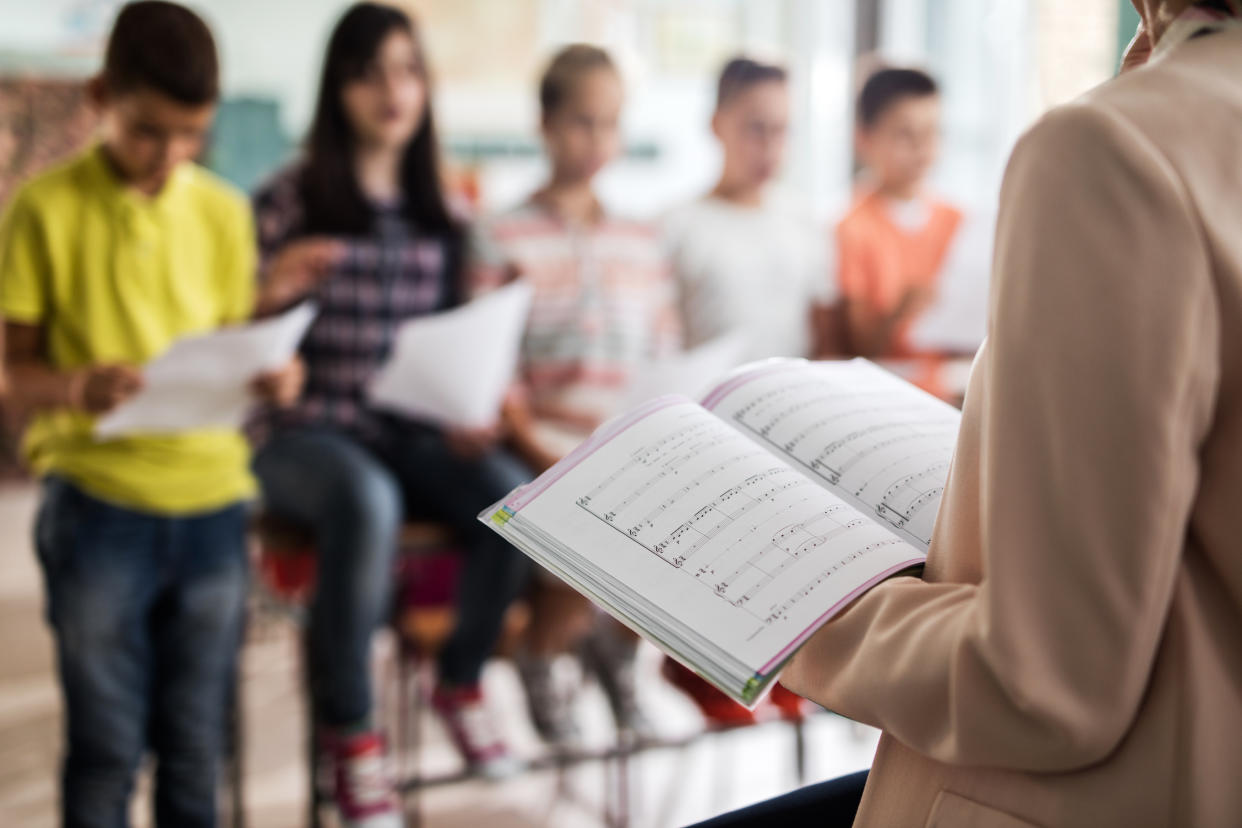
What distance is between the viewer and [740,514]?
21.3 inches

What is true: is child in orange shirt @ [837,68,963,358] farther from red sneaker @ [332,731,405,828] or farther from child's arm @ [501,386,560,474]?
red sneaker @ [332,731,405,828]

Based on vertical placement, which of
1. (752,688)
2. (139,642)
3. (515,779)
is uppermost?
(752,688)

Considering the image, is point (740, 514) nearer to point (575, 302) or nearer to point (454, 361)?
point (454, 361)

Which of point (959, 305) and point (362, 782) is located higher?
point (959, 305)

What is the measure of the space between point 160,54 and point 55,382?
0.43 meters

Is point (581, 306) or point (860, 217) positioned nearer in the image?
point (581, 306)

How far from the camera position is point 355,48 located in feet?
6.17

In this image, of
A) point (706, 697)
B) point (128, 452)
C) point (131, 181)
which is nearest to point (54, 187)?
point (131, 181)

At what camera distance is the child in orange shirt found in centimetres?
228

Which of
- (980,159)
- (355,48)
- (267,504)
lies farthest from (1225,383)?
(980,159)

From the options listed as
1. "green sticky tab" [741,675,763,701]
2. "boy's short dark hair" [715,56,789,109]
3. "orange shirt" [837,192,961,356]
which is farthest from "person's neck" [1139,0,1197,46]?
"boy's short dark hair" [715,56,789,109]

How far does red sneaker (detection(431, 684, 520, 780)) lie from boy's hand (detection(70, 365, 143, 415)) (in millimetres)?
781

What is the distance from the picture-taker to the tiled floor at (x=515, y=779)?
202 cm

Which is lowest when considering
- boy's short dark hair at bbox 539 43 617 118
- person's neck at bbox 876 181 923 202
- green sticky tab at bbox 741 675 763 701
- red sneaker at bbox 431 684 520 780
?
red sneaker at bbox 431 684 520 780
